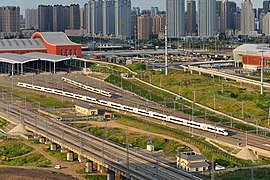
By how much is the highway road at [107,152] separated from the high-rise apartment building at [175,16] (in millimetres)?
84962

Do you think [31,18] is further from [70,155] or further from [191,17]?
[70,155]

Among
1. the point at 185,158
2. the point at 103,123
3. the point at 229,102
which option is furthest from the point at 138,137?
the point at 229,102

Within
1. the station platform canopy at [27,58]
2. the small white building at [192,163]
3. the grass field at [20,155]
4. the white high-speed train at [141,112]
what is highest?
the station platform canopy at [27,58]

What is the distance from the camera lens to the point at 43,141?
29.0 m

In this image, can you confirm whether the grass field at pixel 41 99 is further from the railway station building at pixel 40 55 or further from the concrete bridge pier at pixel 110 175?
the concrete bridge pier at pixel 110 175

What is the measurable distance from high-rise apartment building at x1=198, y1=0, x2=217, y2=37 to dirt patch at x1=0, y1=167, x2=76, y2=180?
10116 cm

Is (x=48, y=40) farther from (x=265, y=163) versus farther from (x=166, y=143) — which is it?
(x=265, y=163)

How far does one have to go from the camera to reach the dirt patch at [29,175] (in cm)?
2303

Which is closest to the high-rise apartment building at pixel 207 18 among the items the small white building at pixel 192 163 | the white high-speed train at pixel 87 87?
the white high-speed train at pixel 87 87

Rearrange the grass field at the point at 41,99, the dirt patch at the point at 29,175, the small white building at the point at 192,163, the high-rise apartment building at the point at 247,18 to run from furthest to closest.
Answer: the high-rise apartment building at the point at 247,18
the grass field at the point at 41,99
the dirt patch at the point at 29,175
the small white building at the point at 192,163

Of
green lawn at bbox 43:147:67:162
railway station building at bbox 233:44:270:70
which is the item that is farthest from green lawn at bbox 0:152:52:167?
railway station building at bbox 233:44:270:70

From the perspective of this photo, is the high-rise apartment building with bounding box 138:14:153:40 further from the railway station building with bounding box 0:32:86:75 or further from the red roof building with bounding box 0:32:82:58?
the red roof building with bounding box 0:32:82:58

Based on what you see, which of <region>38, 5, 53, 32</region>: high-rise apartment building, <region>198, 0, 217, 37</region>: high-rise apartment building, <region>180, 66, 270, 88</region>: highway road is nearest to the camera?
<region>180, 66, 270, 88</region>: highway road

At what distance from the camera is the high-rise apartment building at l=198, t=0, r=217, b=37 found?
403 ft
